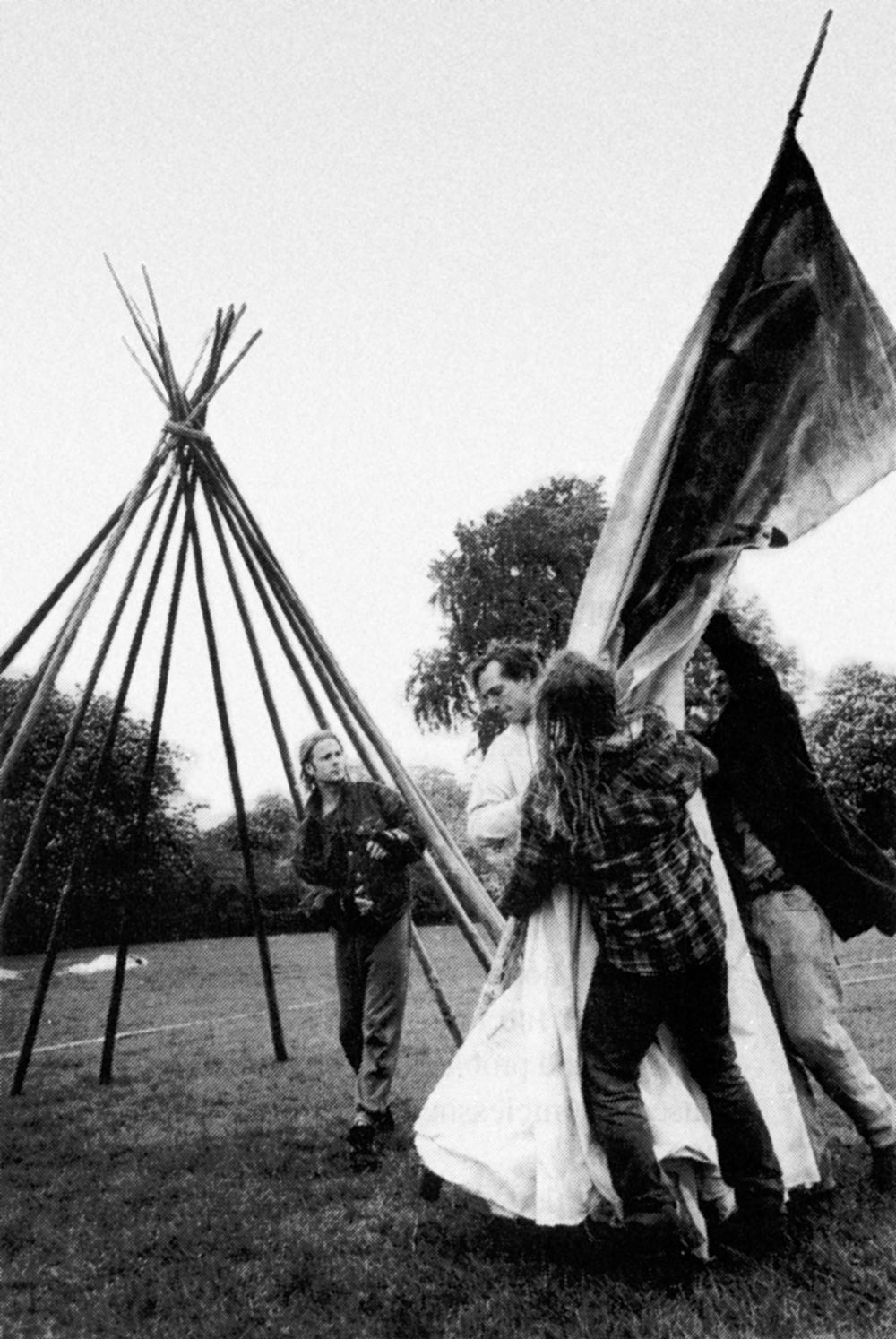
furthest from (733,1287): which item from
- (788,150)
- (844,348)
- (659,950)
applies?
(788,150)

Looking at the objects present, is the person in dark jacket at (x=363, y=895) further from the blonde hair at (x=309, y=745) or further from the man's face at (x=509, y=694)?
the man's face at (x=509, y=694)

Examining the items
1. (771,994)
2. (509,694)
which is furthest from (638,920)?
(509,694)

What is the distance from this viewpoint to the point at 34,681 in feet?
14.2

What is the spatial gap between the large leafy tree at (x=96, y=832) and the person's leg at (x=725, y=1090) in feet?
44.3

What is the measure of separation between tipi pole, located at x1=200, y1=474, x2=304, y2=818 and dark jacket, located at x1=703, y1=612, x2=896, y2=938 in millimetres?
2601

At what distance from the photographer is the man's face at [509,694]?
322 cm

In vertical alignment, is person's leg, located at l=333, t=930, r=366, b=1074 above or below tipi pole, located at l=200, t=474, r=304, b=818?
below

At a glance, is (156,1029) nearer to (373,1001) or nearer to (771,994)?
(373,1001)

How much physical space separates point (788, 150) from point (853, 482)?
1.10 m

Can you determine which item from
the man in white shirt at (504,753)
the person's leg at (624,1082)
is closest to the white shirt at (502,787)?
the man in white shirt at (504,753)

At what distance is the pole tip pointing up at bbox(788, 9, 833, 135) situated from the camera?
278 cm

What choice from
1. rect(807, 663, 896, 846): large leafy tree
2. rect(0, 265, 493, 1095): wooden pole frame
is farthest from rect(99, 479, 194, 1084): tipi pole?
rect(807, 663, 896, 846): large leafy tree

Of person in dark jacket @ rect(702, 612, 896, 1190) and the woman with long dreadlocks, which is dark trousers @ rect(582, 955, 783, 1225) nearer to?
the woman with long dreadlocks

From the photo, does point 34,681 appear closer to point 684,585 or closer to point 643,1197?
point 684,585
